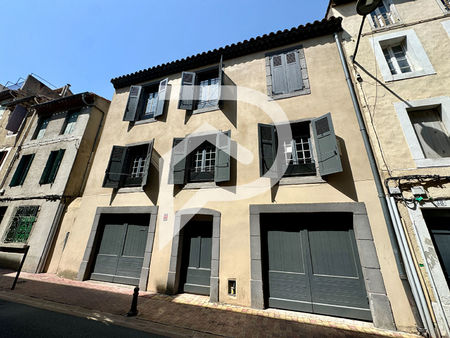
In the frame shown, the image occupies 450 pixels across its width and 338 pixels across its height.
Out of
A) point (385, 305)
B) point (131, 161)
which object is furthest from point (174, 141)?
point (385, 305)

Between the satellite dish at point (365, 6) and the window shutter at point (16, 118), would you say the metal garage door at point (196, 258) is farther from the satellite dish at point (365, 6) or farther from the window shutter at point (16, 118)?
the window shutter at point (16, 118)

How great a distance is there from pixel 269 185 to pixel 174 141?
13.4 feet

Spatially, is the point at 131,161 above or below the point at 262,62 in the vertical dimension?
below

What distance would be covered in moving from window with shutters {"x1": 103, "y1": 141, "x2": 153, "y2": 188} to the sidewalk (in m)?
3.69

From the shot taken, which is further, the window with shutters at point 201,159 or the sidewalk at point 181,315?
the window with shutters at point 201,159

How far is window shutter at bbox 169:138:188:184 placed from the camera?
666 cm

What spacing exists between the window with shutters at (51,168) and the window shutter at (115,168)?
3892 millimetres

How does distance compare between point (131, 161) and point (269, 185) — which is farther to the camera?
point (131, 161)

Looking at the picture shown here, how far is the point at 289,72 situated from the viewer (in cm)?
721

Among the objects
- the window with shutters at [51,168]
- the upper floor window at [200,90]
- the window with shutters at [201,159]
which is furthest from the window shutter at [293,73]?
the window with shutters at [51,168]

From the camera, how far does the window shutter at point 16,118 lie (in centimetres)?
1144

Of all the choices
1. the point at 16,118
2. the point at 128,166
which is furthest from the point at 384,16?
the point at 16,118

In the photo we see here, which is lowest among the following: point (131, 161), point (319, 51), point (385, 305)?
point (385, 305)

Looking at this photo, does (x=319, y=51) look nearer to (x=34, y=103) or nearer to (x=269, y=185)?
(x=269, y=185)
